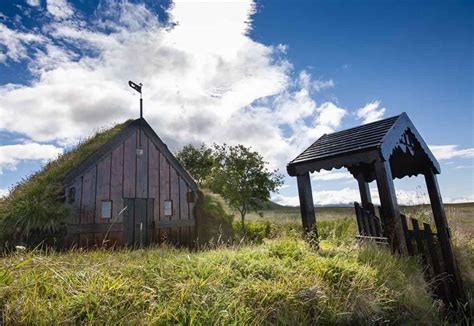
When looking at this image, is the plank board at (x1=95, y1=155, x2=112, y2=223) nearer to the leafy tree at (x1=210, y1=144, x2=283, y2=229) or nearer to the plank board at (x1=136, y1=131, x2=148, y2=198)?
the plank board at (x1=136, y1=131, x2=148, y2=198)

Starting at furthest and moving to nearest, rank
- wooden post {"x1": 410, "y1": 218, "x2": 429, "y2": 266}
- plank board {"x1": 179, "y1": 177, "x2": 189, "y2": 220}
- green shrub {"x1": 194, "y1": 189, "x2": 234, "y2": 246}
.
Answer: green shrub {"x1": 194, "y1": 189, "x2": 234, "y2": 246} → plank board {"x1": 179, "y1": 177, "x2": 189, "y2": 220} → wooden post {"x1": 410, "y1": 218, "x2": 429, "y2": 266}

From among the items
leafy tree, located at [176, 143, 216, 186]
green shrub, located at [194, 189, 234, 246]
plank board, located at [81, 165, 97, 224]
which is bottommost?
green shrub, located at [194, 189, 234, 246]

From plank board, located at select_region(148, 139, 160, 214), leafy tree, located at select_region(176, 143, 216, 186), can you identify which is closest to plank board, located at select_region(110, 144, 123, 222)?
plank board, located at select_region(148, 139, 160, 214)

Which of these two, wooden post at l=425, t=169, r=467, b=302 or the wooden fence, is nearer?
the wooden fence

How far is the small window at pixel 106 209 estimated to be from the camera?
29.2 feet

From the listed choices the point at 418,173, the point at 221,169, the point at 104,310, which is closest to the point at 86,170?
the point at 104,310

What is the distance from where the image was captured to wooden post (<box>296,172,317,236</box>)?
673 cm

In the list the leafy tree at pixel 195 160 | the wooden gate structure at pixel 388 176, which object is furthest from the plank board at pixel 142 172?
the leafy tree at pixel 195 160

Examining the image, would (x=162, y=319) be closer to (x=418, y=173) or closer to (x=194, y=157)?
(x=418, y=173)

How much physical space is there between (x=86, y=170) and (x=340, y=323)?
26.8 feet

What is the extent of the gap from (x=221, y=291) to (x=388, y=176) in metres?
4.22

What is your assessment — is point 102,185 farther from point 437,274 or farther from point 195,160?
point 195,160

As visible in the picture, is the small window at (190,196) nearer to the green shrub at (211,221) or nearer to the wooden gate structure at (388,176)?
the green shrub at (211,221)

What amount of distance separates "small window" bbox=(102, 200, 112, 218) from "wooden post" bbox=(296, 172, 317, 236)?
613 centimetres
